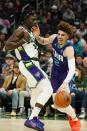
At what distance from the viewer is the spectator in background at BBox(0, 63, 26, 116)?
13977 mm

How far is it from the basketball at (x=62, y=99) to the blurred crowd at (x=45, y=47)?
116 inches

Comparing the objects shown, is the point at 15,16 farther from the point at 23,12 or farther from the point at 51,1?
the point at 51,1

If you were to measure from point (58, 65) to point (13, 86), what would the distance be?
15.0ft

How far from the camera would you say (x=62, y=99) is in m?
9.29

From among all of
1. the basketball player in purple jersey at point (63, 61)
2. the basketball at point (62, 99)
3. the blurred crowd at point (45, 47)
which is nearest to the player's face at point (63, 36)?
the basketball player in purple jersey at point (63, 61)

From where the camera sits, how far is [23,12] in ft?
70.4

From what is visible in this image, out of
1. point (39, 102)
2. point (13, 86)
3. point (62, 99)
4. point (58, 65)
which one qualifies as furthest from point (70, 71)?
point (13, 86)

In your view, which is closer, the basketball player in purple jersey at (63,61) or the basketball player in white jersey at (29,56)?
the basketball player in purple jersey at (63,61)

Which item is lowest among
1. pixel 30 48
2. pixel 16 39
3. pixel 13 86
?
pixel 13 86

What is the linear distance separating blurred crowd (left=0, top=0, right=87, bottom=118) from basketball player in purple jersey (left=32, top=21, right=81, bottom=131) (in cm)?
218

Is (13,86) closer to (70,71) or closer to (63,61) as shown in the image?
(63,61)

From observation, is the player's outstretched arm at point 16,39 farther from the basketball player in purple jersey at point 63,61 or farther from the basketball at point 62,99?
the basketball at point 62,99

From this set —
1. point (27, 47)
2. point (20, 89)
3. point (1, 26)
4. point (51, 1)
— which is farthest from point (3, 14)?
point (27, 47)

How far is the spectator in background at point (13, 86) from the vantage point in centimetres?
1398
